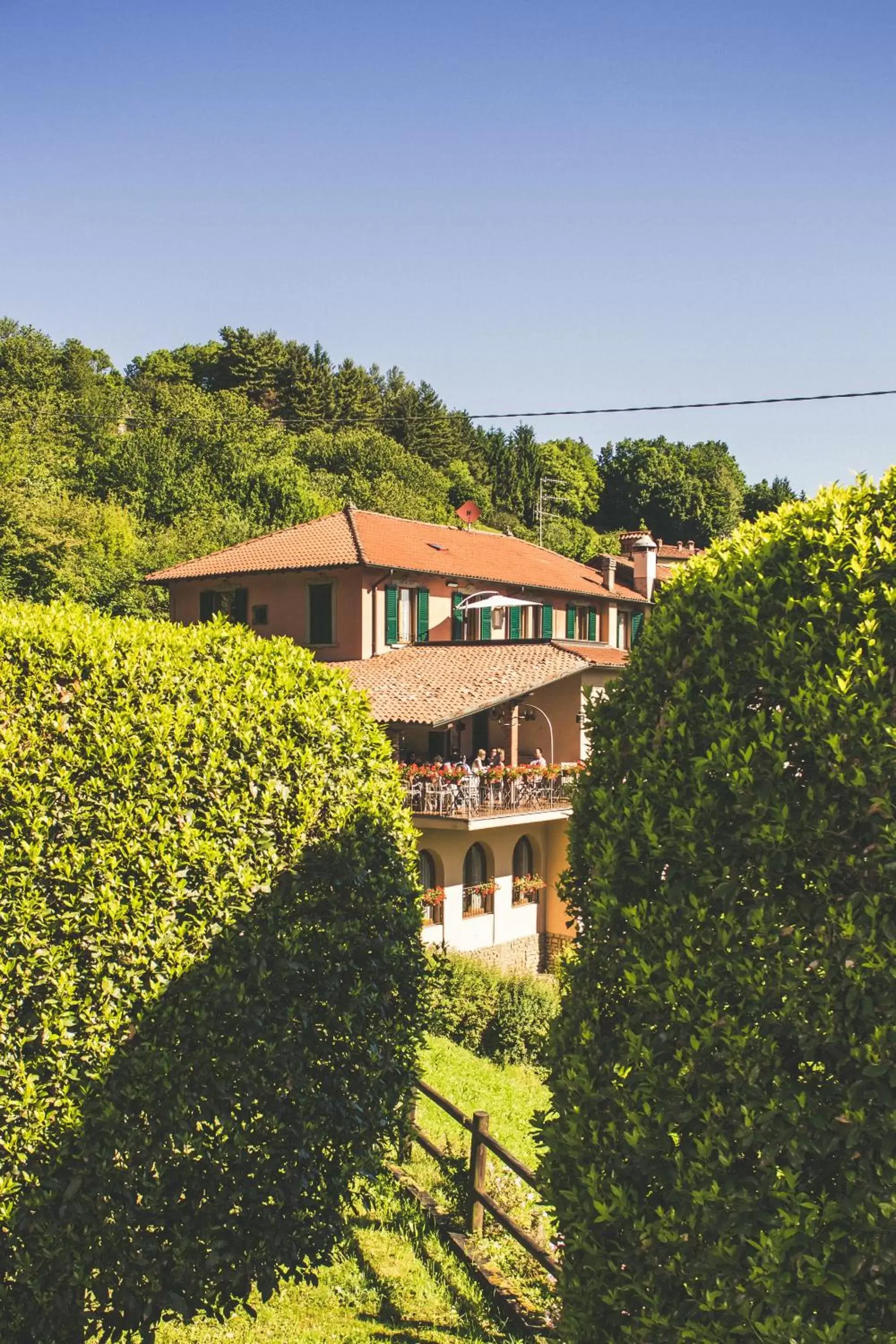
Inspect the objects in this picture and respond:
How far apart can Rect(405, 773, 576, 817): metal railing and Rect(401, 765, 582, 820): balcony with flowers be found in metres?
0.01

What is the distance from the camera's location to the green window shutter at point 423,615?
32.8 m

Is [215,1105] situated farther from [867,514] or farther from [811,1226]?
[867,514]

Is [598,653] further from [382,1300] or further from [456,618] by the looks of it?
[382,1300]

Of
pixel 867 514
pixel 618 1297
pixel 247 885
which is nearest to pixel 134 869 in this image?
pixel 247 885

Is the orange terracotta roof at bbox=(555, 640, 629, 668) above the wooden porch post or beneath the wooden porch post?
above

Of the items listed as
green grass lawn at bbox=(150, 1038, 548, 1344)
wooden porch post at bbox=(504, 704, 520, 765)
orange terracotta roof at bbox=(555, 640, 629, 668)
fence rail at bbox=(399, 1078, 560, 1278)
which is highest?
orange terracotta roof at bbox=(555, 640, 629, 668)

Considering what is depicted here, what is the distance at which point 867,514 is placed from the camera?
434cm

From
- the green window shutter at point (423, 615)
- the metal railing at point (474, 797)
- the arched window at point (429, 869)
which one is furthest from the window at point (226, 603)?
the arched window at point (429, 869)

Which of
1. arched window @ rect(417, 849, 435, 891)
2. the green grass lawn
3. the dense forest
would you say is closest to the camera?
the green grass lawn

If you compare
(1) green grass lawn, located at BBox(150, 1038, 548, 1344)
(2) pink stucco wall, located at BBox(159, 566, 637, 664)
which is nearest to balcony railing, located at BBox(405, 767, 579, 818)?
(2) pink stucco wall, located at BBox(159, 566, 637, 664)

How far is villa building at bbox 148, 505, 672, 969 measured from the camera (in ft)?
81.7

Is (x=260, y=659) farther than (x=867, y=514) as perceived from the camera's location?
Yes

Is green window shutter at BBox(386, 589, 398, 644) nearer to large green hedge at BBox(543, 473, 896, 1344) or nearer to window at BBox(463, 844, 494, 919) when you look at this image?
window at BBox(463, 844, 494, 919)

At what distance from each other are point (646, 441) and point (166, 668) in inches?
4423
